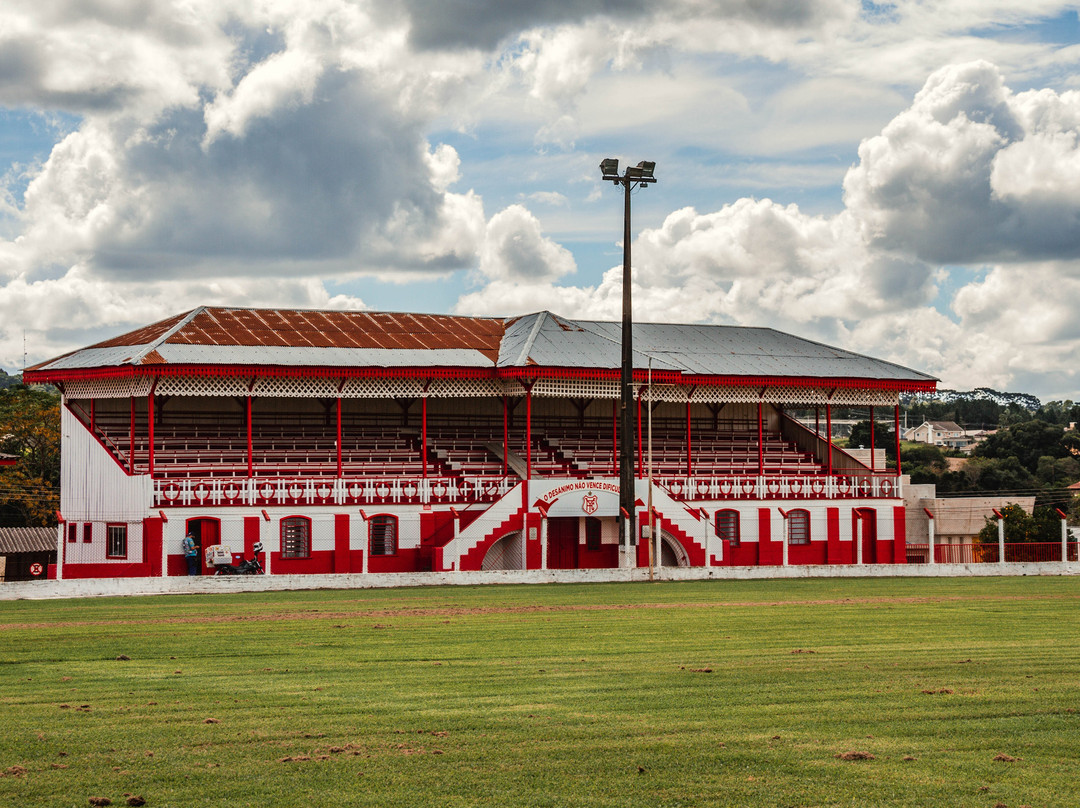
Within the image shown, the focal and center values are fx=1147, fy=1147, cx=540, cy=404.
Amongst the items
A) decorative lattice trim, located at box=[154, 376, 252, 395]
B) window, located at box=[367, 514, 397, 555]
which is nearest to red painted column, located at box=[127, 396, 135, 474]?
decorative lattice trim, located at box=[154, 376, 252, 395]

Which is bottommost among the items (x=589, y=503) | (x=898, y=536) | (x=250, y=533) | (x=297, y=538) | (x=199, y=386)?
(x=898, y=536)

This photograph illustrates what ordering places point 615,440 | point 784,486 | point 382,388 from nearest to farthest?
point 382,388 → point 615,440 → point 784,486

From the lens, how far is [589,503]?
3394cm

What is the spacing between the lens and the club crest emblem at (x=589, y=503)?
1335 inches

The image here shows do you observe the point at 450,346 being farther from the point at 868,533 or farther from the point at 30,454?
the point at 30,454

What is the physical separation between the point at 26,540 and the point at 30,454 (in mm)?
12319

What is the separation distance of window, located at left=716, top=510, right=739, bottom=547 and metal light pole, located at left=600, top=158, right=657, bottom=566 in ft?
17.0

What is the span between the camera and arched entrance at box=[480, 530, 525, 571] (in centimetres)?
3394

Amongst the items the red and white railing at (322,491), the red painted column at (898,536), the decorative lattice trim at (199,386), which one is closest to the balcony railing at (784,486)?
the red painted column at (898,536)

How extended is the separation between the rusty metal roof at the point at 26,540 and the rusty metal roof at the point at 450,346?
43.0 ft

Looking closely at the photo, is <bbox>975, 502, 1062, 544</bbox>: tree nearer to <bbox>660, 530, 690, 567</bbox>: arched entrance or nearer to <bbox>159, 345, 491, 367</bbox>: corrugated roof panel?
<bbox>660, 530, 690, 567</bbox>: arched entrance

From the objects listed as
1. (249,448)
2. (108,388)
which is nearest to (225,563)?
(249,448)

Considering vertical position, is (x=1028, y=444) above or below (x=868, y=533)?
above

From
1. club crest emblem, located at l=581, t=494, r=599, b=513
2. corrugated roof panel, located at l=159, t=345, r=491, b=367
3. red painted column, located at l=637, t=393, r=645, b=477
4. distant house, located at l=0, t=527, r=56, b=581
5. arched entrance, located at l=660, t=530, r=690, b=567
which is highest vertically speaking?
corrugated roof panel, located at l=159, t=345, r=491, b=367
